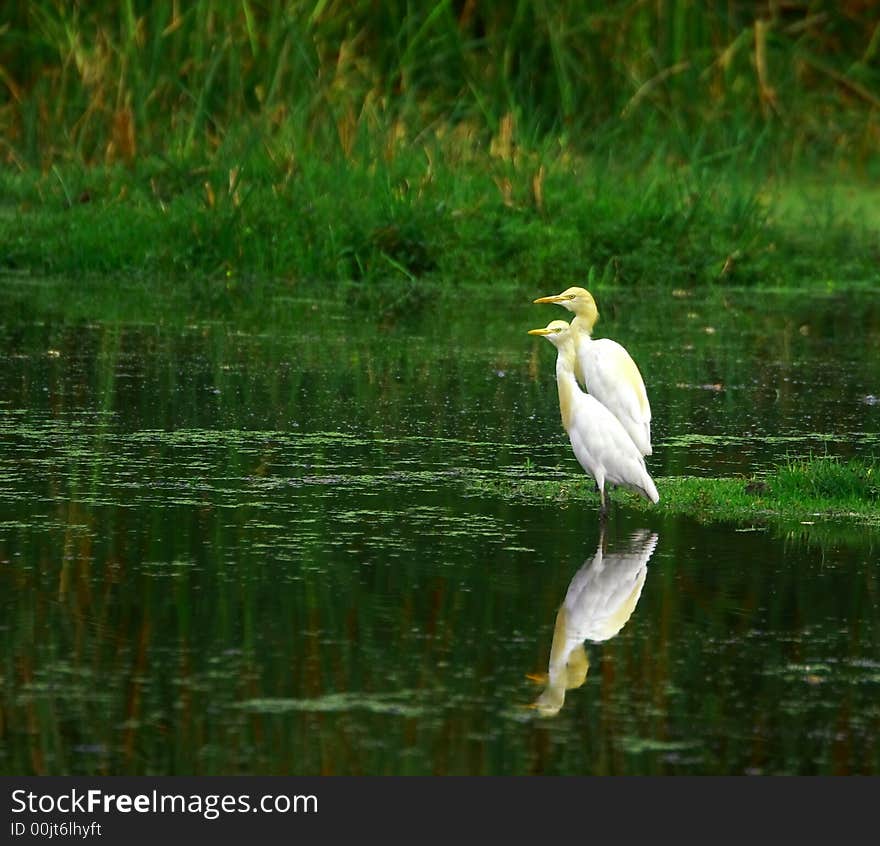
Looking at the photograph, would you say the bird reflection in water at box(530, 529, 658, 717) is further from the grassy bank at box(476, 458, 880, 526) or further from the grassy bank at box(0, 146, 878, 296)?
the grassy bank at box(0, 146, 878, 296)

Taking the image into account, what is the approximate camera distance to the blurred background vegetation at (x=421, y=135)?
632 inches

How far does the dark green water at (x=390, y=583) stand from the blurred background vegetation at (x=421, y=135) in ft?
12.3

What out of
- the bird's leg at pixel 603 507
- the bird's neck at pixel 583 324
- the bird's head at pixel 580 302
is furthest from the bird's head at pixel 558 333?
the bird's leg at pixel 603 507

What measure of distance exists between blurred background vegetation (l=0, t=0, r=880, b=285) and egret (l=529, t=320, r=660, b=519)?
750 centimetres

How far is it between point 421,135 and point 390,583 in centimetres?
1088

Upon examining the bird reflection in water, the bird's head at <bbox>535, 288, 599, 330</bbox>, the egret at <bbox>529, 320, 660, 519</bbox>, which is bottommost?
the bird's head at <bbox>535, 288, 599, 330</bbox>

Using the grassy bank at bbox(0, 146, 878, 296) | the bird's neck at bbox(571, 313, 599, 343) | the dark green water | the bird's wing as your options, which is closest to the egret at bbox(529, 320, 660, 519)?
the dark green water

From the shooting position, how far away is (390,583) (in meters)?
6.94

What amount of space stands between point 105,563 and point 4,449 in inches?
92.2

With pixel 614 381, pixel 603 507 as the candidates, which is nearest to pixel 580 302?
pixel 614 381

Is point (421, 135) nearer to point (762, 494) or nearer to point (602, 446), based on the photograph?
point (762, 494)

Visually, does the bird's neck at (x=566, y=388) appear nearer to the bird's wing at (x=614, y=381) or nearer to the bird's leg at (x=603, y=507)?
the bird's wing at (x=614, y=381)

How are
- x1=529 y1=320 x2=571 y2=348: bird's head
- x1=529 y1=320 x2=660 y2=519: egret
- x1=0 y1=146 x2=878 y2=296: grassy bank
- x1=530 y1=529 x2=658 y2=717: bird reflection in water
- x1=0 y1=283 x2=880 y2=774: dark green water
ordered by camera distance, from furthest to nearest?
1. x1=0 y1=146 x2=878 y2=296: grassy bank
2. x1=529 y1=320 x2=571 y2=348: bird's head
3. x1=529 y1=320 x2=660 y2=519: egret
4. x1=530 y1=529 x2=658 y2=717: bird reflection in water
5. x1=0 y1=283 x2=880 y2=774: dark green water

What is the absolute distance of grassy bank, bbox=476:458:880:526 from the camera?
324 inches
